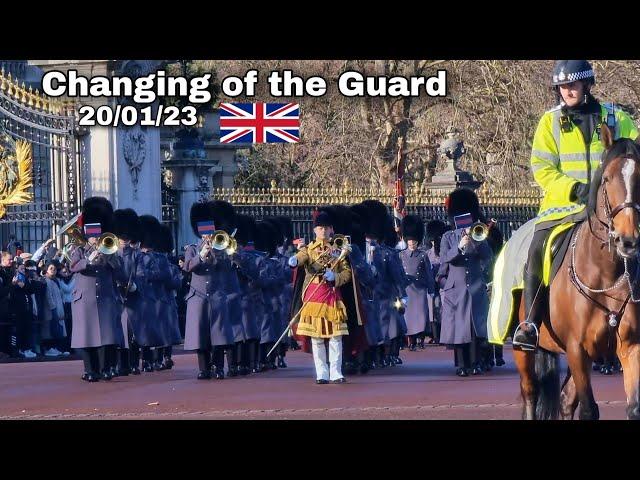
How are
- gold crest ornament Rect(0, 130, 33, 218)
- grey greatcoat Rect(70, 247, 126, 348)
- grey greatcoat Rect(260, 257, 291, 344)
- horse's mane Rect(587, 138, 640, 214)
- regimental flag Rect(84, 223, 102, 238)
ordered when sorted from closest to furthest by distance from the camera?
horse's mane Rect(587, 138, 640, 214), grey greatcoat Rect(70, 247, 126, 348), regimental flag Rect(84, 223, 102, 238), grey greatcoat Rect(260, 257, 291, 344), gold crest ornament Rect(0, 130, 33, 218)

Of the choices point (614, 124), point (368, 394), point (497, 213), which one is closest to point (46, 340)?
point (368, 394)

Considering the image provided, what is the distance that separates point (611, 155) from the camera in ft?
27.2

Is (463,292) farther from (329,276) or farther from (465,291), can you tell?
(329,276)

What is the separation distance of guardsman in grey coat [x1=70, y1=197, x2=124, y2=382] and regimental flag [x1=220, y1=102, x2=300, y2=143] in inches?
350

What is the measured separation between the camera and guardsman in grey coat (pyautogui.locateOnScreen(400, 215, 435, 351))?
18.2 meters

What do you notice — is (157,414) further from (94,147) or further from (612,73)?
(612,73)

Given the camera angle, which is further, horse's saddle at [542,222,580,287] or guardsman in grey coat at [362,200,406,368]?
guardsman in grey coat at [362,200,406,368]

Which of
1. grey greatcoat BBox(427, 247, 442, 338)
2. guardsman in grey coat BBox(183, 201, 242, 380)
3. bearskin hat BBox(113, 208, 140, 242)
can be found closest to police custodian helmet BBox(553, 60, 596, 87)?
guardsman in grey coat BBox(183, 201, 242, 380)

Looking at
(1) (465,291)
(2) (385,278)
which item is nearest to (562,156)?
(1) (465,291)

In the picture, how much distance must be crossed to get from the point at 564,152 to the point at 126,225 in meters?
7.18

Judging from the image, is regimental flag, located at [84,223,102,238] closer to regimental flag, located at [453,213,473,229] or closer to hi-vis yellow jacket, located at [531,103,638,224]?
regimental flag, located at [453,213,473,229]

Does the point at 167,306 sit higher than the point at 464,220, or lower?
lower

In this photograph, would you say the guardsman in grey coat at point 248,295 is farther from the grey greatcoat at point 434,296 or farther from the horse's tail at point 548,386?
the horse's tail at point 548,386

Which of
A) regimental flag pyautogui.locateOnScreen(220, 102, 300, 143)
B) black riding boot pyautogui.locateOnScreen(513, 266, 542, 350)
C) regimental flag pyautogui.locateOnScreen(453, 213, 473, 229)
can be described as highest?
regimental flag pyautogui.locateOnScreen(220, 102, 300, 143)
